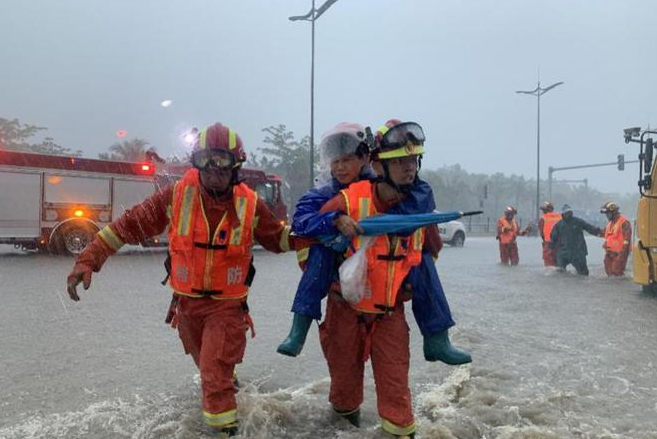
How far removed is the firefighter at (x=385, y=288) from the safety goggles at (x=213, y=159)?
60 centimetres

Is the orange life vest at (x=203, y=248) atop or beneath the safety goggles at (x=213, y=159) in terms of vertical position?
beneath

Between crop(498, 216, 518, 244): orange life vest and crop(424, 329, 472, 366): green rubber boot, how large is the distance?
1319cm

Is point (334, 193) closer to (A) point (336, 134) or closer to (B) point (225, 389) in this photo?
(A) point (336, 134)

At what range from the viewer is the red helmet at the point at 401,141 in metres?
3.41

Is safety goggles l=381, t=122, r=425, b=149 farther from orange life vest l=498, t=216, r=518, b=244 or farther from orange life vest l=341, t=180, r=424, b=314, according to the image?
orange life vest l=498, t=216, r=518, b=244

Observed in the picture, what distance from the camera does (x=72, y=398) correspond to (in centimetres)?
431

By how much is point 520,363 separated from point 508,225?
11.1m

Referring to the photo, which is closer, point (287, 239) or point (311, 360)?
point (287, 239)

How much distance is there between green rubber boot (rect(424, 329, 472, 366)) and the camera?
349 centimetres

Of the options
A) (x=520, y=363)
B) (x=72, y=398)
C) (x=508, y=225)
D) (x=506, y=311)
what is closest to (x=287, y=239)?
(x=72, y=398)

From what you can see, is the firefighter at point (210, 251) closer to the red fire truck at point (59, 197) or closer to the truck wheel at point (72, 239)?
the red fire truck at point (59, 197)

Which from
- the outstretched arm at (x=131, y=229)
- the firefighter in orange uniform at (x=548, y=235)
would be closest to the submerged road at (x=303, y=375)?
the outstretched arm at (x=131, y=229)

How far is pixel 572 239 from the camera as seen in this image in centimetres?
1409

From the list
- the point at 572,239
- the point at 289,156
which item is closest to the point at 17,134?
the point at 289,156
